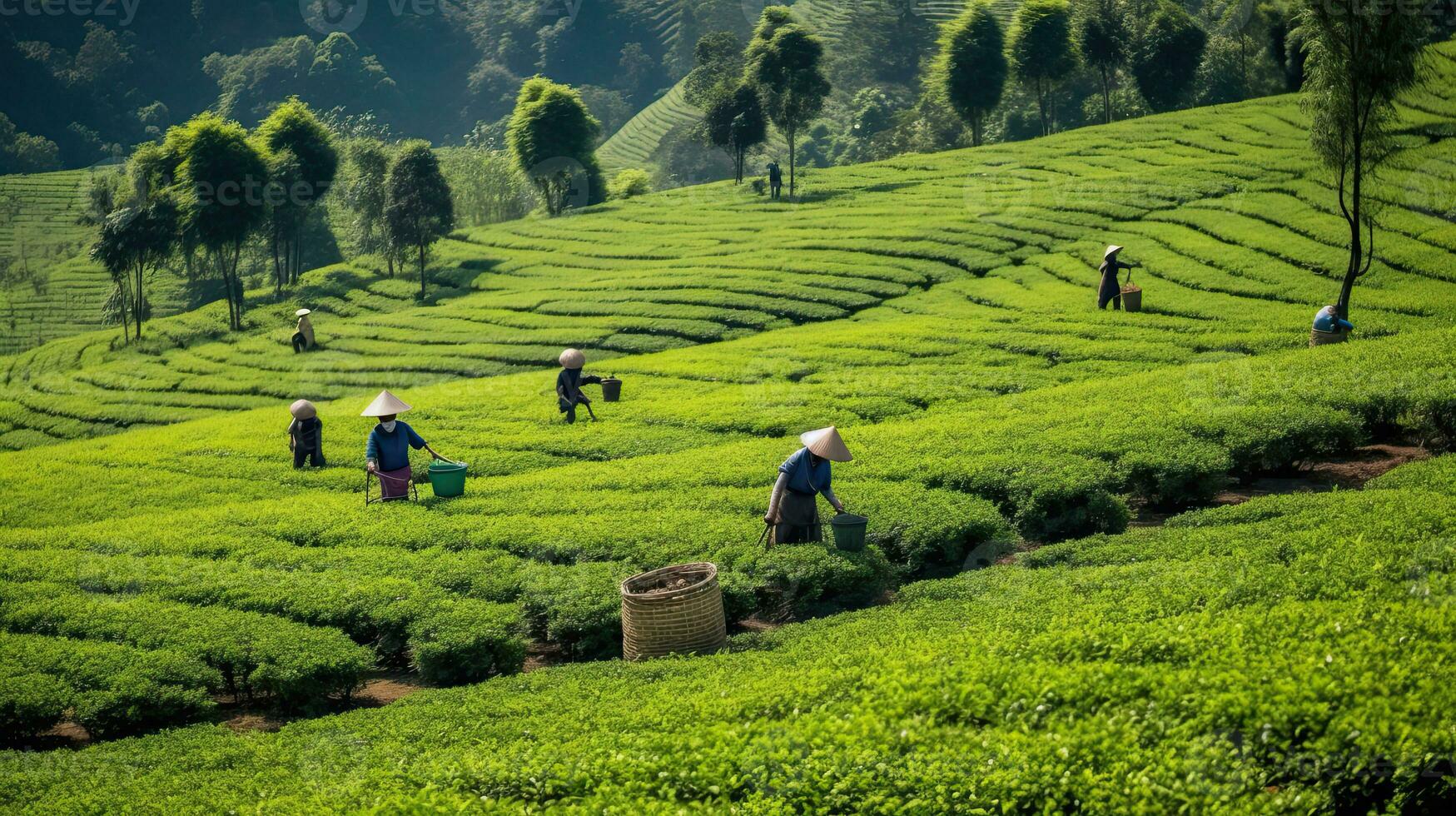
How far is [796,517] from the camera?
1416cm

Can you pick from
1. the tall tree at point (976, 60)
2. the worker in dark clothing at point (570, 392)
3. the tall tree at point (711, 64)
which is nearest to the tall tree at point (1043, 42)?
the tall tree at point (976, 60)

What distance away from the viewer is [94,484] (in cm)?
2283

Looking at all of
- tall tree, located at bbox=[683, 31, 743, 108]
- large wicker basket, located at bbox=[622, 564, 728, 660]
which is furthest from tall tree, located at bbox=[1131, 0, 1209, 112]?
large wicker basket, located at bbox=[622, 564, 728, 660]

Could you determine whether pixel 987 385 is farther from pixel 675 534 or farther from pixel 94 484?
pixel 94 484

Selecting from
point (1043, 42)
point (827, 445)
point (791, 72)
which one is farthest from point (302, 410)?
point (1043, 42)

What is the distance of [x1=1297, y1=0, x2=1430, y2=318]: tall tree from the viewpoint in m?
25.3

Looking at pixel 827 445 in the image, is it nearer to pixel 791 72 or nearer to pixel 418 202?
pixel 418 202

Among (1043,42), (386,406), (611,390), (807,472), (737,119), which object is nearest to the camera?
(807,472)

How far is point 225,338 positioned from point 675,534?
40.5 meters

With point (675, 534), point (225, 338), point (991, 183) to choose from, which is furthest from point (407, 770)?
point (991, 183)

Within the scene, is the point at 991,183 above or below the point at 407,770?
above

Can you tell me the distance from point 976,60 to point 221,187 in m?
43.6

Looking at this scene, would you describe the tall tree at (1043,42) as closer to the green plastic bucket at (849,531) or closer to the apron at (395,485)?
the apron at (395,485)

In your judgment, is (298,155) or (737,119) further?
(737,119)
